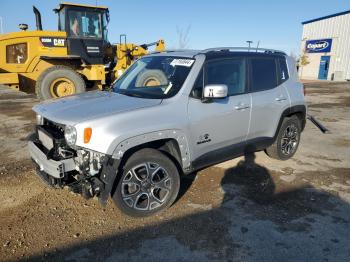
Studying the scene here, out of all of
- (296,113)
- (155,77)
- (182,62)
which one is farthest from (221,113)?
(296,113)

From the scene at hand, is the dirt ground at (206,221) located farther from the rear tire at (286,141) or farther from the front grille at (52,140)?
the front grille at (52,140)

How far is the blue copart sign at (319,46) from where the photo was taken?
35750 mm

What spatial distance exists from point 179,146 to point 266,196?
1496mm

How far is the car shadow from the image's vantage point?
120 inches

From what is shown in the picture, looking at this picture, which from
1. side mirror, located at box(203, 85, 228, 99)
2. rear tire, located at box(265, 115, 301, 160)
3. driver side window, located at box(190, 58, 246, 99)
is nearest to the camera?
side mirror, located at box(203, 85, 228, 99)

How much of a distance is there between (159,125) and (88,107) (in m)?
0.88

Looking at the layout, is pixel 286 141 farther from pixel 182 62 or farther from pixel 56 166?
pixel 56 166

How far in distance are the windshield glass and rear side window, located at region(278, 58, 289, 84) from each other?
7762 millimetres

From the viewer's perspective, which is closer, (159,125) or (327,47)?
(159,125)

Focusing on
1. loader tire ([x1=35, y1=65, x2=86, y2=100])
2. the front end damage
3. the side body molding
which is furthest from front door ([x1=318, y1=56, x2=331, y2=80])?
the front end damage

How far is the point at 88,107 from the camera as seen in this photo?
144 inches

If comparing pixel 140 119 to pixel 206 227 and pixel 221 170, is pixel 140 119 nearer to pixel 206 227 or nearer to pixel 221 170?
pixel 206 227

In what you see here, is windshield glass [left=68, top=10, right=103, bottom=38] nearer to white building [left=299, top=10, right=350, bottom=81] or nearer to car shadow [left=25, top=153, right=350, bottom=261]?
car shadow [left=25, top=153, right=350, bottom=261]

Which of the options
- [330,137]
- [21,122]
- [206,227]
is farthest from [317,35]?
[206,227]
